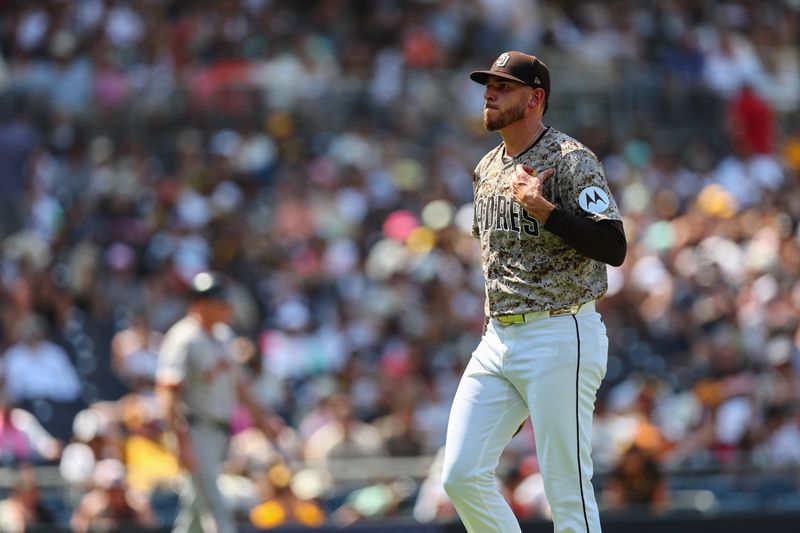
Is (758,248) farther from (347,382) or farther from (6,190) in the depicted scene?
(6,190)

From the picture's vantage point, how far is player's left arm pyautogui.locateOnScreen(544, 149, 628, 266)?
20.2 ft

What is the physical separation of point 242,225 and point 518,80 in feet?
33.1

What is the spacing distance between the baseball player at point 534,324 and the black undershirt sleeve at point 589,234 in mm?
24

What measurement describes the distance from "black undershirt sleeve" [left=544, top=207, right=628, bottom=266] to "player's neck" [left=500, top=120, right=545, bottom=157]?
0.50 metres

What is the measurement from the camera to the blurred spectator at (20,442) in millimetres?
12219

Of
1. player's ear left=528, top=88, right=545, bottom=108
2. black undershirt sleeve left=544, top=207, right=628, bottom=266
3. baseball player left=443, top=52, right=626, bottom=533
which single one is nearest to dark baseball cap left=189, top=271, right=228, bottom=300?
baseball player left=443, top=52, right=626, bottom=533

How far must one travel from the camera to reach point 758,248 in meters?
16.1

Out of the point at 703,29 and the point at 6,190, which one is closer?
the point at 6,190

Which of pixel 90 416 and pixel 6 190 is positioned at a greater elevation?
pixel 6 190

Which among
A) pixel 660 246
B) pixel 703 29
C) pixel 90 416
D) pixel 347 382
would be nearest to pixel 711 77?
pixel 703 29

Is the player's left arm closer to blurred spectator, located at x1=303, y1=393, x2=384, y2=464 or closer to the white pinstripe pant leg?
the white pinstripe pant leg

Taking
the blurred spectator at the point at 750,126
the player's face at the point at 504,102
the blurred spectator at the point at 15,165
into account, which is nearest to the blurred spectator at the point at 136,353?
the blurred spectator at the point at 15,165

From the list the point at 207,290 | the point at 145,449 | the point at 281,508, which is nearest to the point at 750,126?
the point at 145,449

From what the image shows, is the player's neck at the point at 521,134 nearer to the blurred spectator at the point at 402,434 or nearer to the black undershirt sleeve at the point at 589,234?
the black undershirt sleeve at the point at 589,234
